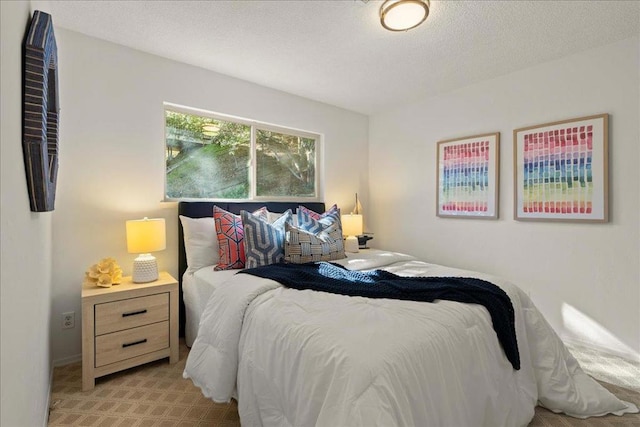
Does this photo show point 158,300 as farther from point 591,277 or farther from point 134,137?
point 591,277

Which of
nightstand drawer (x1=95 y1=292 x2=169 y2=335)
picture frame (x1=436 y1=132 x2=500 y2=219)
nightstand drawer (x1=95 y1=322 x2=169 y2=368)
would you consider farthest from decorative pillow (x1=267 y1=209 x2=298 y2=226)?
picture frame (x1=436 y1=132 x2=500 y2=219)

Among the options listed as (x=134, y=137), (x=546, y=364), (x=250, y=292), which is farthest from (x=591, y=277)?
(x=134, y=137)

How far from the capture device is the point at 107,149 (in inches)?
96.5

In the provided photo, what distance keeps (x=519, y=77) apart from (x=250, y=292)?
10.1 ft

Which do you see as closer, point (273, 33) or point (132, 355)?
point (132, 355)

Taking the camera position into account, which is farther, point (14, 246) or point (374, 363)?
point (374, 363)

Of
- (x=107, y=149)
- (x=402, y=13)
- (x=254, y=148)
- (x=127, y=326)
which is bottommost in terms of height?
(x=127, y=326)

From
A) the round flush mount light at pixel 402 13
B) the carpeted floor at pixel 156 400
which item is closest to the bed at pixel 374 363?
the carpeted floor at pixel 156 400

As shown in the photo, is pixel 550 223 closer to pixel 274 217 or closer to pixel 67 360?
pixel 274 217

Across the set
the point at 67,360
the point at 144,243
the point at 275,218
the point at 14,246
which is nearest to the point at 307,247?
the point at 275,218

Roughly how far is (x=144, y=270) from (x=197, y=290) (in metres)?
0.40

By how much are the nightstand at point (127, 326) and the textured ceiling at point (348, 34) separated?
1.85 meters

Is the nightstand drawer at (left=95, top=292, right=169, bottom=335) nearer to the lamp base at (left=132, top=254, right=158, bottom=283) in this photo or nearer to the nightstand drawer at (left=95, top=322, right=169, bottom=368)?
the nightstand drawer at (left=95, top=322, right=169, bottom=368)

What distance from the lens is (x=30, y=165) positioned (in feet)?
3.43
